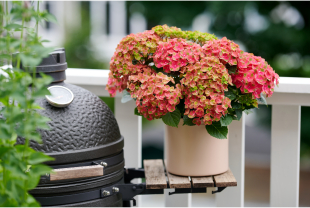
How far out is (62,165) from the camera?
1.11 meters

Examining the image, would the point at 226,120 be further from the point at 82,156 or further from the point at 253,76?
the point at 82,156

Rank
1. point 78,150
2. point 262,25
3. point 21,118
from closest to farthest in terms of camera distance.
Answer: point 21,118, point 78,150, point 262,25

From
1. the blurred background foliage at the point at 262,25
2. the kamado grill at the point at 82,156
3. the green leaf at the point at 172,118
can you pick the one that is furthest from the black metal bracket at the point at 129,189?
the blurred background foliage at the point at 262,25

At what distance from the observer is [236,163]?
62.6 inches

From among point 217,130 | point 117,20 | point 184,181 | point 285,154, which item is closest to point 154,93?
point 217,130

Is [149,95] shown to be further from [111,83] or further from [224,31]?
[224,31]

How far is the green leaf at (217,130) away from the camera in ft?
3.93

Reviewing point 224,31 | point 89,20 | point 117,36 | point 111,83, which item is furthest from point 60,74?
point 117,36

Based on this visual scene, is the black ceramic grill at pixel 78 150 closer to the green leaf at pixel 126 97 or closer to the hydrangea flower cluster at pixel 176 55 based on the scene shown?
the green leaf at pixel 126 97

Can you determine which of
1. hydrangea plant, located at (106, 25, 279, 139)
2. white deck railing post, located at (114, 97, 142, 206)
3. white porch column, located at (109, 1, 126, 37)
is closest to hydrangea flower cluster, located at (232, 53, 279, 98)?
hydrangea plant, located at (106, 25, 279, 139)

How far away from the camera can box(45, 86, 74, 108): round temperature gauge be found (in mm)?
1119

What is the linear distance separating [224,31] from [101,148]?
2.91 meters

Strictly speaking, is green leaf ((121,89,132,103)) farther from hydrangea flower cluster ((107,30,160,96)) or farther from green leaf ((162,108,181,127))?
green leaf ((162,108,181,127))

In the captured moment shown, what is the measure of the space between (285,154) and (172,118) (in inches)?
25.9
